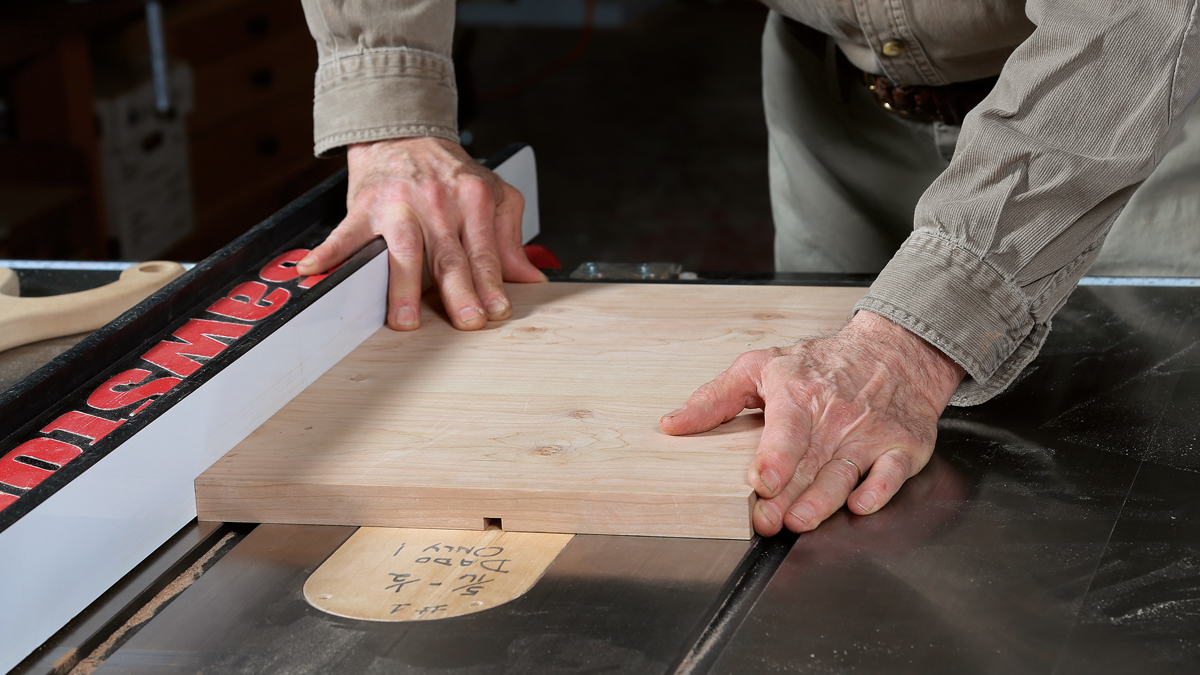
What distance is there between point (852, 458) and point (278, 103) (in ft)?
10.6

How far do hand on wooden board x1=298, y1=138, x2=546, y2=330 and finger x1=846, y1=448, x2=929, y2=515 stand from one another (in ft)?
1.48

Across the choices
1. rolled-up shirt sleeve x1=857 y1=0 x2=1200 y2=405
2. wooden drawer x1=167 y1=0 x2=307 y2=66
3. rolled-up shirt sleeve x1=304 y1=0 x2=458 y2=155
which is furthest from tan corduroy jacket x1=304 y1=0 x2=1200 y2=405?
wooden drawer x1=167 y1=0 x2=307 y2=66

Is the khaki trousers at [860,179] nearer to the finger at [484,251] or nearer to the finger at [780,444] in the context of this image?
the finger at [484,251]

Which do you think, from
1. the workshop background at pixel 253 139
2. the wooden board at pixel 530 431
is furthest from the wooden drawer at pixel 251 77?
the wooden board at pixel 530 431

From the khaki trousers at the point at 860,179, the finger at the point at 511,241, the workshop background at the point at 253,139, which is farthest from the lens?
the workshop background at the point at 253,139

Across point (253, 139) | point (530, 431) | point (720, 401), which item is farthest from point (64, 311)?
point (253, 139)

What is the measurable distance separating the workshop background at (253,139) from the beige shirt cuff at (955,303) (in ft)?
5.57

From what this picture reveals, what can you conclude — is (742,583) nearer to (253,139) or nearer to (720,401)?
(720,401)

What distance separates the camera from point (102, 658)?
2.32ft

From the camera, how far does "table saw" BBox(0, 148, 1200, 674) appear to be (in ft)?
2.24

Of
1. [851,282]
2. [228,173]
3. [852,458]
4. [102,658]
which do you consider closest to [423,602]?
[102,658]

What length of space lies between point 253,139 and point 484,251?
266 cm

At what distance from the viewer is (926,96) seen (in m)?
1.41

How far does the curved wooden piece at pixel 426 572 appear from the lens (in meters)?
0.74
